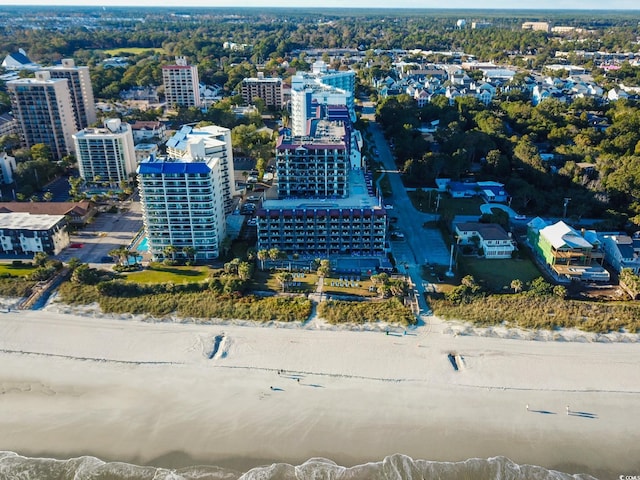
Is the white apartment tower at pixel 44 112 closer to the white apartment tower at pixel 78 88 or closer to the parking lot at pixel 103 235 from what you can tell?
the white apartment tower at pixel 78 88

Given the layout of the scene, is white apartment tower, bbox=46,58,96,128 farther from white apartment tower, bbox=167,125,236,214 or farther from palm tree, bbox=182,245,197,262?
palm tree, bbox=182,245,197,262

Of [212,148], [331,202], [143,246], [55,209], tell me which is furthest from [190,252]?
[55,209]

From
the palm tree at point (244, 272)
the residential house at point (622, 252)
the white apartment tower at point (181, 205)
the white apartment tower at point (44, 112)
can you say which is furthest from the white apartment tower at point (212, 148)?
the residential house at point (622, 252)

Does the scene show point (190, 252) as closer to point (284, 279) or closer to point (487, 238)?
point (284, 279)

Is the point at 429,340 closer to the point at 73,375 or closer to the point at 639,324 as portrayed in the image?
the point at 639,324

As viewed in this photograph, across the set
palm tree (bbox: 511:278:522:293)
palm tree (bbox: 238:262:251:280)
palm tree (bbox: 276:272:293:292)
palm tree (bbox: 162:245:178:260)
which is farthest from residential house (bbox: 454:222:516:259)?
palm tree (bbox: 162:245:178:260)
